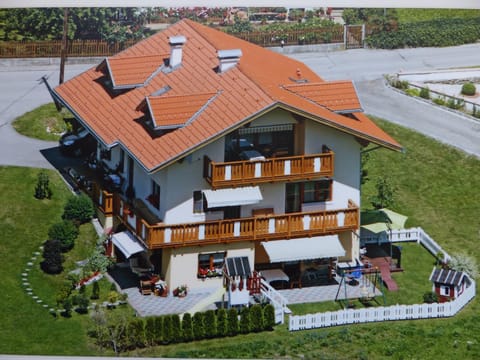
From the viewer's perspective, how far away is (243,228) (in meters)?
55.9

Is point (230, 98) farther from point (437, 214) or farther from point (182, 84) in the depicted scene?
point (437, 214)

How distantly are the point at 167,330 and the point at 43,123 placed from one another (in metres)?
13.5

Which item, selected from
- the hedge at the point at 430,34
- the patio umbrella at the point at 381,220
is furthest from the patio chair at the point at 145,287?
the hedge at the point at 430,34

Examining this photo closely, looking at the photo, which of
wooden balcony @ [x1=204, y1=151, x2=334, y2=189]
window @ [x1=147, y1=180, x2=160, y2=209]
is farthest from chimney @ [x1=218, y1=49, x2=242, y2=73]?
window @ [x1=147, y1=180, x2=160, y2=209]

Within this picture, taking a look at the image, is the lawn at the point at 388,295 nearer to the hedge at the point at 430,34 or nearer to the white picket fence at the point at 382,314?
the white picket fence at the point at 382,314

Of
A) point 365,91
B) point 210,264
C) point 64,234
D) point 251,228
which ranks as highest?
point 365,91

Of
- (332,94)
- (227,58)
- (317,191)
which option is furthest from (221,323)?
(227,58)

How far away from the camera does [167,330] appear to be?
52562 mm

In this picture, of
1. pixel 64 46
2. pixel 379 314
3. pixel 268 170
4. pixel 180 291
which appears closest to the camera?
pixel 379 314

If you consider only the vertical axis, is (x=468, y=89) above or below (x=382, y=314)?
above

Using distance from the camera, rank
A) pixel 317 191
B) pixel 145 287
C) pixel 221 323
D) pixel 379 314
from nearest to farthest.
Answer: pixel 221 323
pixel 379 314
pixel 145 287
pixel 317 191

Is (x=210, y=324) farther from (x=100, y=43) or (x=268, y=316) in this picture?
(x=100, y=43)

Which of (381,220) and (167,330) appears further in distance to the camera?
(381,220)

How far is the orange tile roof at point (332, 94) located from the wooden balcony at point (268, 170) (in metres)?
1.59
